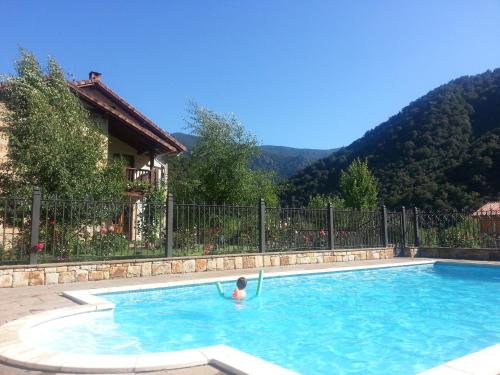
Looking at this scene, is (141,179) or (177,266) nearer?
(177,266)

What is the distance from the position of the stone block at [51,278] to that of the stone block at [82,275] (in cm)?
42

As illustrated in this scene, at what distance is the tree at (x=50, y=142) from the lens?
1145cm

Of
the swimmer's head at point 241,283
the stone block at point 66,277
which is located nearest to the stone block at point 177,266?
the stone block at point 66,277

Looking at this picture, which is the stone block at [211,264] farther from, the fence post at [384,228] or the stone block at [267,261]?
the fence post at [384,228]

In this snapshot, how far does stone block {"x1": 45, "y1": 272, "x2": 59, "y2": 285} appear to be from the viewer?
8712 millimetres

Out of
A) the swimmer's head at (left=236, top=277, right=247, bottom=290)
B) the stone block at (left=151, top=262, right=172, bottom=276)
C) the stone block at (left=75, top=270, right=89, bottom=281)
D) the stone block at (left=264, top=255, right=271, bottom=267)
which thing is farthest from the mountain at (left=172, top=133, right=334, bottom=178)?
the swimmer's head at (left=236, top=277, right=247, bottom=290)

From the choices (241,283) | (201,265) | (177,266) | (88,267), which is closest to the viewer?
(241,283)

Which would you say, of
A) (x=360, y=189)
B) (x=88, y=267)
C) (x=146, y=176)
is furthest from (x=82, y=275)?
(x=360, y=189)

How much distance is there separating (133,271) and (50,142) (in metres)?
4.60

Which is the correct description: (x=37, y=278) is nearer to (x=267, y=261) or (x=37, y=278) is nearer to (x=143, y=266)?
(x=143, y=266)

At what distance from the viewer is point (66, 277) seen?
8.95 meters

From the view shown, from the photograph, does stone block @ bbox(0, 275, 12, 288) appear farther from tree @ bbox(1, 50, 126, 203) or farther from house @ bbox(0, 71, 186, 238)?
house @ bbox(0, 71, 186, 238)

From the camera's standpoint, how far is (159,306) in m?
7.75

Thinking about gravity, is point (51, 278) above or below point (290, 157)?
below
